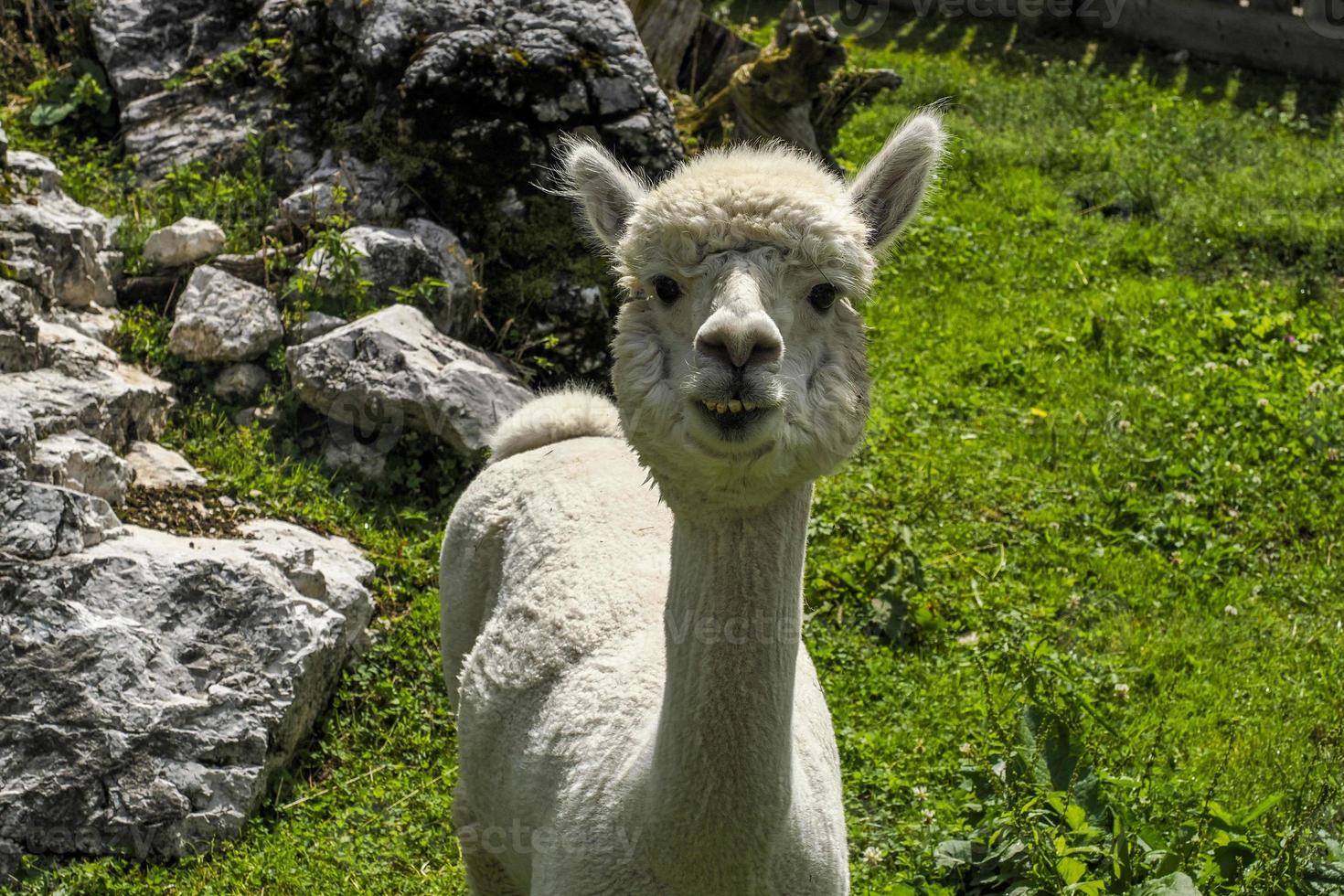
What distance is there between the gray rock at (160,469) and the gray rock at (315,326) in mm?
876

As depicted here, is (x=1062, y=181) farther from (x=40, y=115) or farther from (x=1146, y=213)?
(x=40, y=115)

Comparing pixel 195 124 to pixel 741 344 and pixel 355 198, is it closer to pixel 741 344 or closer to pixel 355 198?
pixel 355 198

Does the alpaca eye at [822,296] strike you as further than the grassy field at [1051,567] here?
No

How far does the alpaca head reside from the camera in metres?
2.59

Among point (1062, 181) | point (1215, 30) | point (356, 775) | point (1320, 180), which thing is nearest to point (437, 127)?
point (356, 775)

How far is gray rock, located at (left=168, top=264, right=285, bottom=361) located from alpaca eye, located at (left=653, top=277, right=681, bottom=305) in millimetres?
3973

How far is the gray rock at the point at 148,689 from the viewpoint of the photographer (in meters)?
4.49

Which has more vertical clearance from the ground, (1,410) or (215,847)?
(1,410)

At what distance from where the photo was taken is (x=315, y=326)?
249 inches

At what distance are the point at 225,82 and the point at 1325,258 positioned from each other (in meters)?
7.11

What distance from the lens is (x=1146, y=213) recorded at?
9.16 meters

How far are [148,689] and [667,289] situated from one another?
9.63 feet

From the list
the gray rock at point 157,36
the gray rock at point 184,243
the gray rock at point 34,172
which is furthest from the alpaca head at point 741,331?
the gray rock at point 157,36

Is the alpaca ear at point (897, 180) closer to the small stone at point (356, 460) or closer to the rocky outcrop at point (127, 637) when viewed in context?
the rocky outcrop at point (127, 637)
